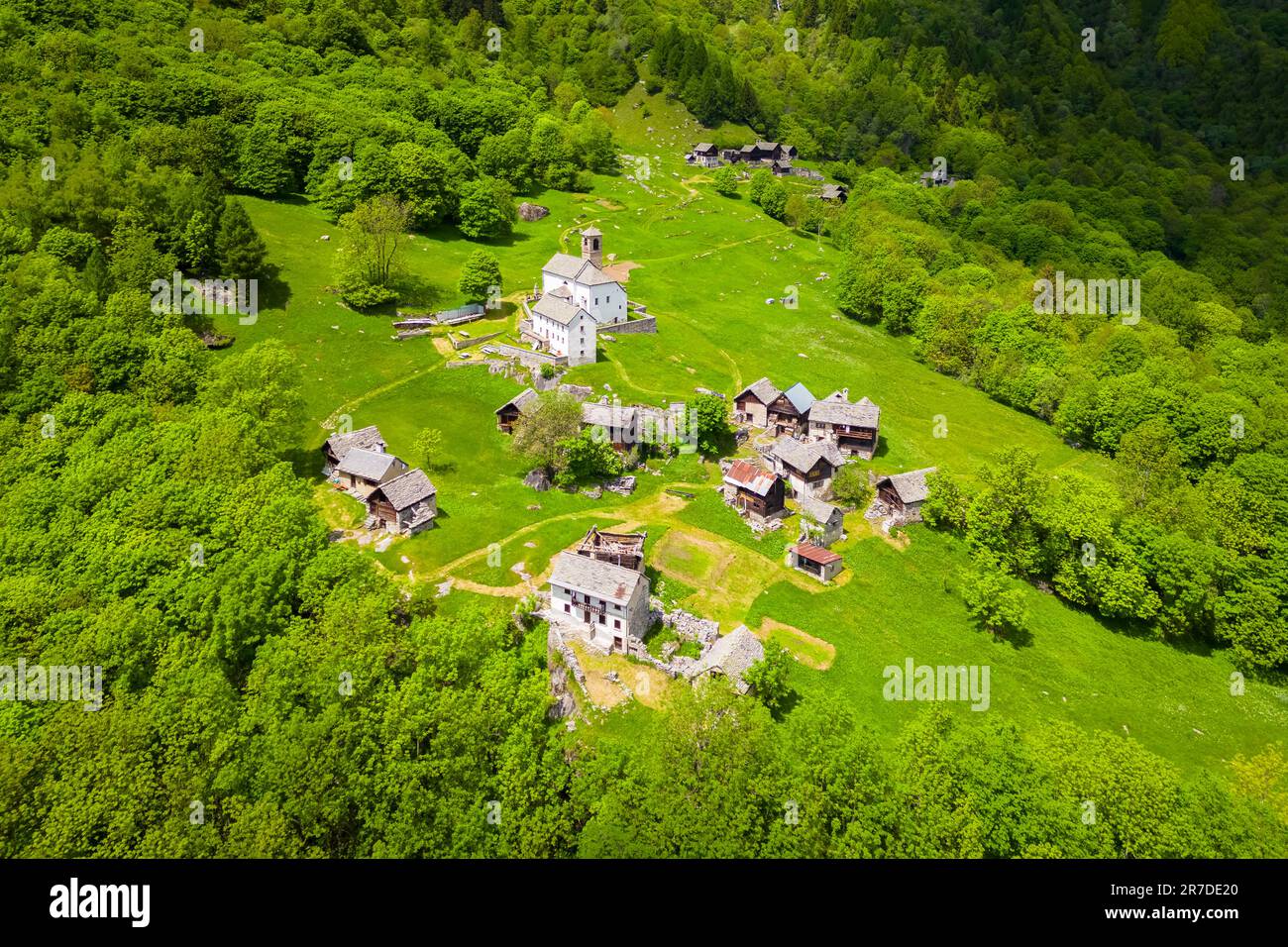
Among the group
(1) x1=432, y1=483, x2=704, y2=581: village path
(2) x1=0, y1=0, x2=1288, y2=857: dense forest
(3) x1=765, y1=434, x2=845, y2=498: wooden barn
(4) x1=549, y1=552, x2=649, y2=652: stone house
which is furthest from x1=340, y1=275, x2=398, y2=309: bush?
(4) x1=549, y1=552, x2=649, y2=652: stone house

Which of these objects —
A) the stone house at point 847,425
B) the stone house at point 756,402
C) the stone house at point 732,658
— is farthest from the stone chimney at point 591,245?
the stone house at point 732,658

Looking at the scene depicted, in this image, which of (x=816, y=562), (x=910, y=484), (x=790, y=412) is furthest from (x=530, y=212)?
(x=816, y=562)

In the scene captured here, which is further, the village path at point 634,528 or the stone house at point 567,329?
the stone house at point 567,329

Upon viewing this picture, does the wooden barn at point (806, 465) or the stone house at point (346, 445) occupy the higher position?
the wooden barn at point (806, 465)

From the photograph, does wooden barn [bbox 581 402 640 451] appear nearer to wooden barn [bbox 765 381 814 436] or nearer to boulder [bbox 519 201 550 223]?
wooden barn [bbox 765 381 814 436]

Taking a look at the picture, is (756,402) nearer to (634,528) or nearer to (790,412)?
(790,412)

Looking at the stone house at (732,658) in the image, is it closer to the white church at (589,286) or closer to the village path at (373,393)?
the village path at (373,393)

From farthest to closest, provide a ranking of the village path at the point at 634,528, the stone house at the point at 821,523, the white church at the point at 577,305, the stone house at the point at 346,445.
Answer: the white church at the point at 577,305
the stone house at the point at 346,445
the stone house at the point at 821,523
the village path at the point at 634,528

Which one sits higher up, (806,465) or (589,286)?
(589,286)
